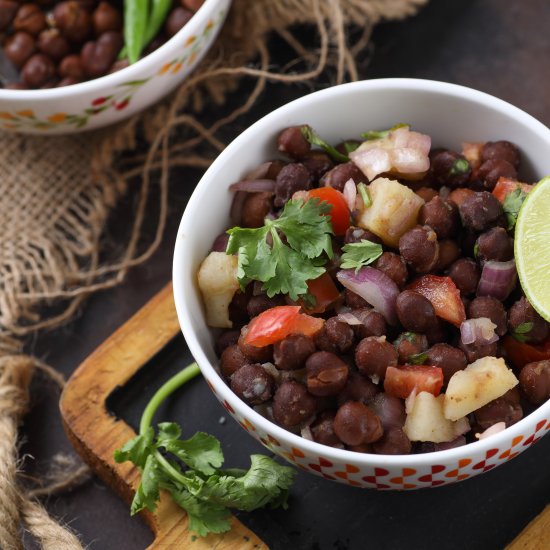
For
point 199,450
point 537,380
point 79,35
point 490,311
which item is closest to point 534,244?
point 490,311

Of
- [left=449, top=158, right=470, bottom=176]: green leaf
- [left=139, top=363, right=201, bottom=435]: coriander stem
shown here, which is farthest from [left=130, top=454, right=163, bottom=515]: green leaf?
[left=449, top=158, right=470, bottom=176]: green leaf

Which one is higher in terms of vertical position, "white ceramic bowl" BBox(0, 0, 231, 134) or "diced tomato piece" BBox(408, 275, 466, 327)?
"white ceramic bowl" BBox(0, 0, 231, 134)

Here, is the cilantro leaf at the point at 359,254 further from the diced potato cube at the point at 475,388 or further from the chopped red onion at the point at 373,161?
the diced potato cube at the point at 475,388

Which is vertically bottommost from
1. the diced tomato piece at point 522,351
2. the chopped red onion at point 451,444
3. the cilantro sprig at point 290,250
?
the chopped red onion at point 451,444

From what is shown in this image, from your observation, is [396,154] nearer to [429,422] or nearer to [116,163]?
[429,422]

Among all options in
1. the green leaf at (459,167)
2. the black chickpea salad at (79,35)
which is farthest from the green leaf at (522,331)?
the black chickpea salad at (79,35)

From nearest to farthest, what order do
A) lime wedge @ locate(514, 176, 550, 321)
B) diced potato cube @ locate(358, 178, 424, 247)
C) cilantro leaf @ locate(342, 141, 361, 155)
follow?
lime wedge @ locate(514, 176, 550, 321) < diced potato cube @ locate(358, 178, 424, 247) < cilantro leaf @ locate(342, 141, 361, 155)

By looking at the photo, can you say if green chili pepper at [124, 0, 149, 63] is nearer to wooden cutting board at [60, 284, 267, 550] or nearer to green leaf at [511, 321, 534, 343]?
wooden cutting board at [60, 284, 267, 550]

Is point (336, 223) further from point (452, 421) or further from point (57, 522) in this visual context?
point (57, 522)
